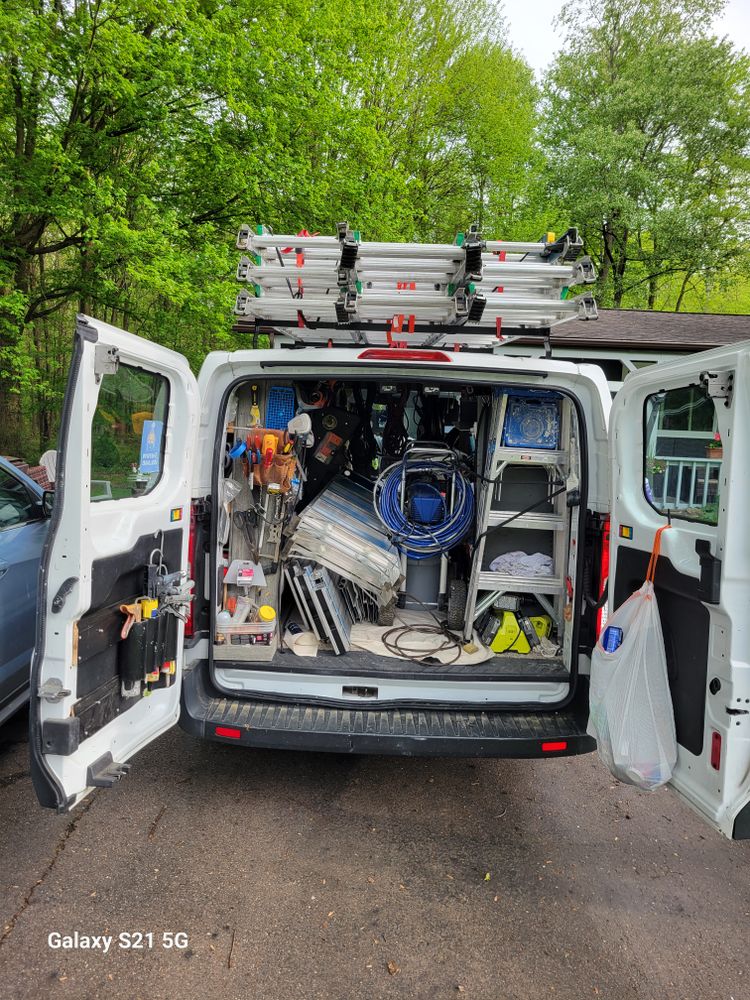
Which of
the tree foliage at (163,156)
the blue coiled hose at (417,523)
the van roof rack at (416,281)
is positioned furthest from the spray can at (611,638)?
the tree foliage at (163,156)

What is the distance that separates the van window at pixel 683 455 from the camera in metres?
1.99

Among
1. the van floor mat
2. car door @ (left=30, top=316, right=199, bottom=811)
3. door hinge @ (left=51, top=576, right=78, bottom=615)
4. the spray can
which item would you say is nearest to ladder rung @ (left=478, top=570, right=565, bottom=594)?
the van floor mat

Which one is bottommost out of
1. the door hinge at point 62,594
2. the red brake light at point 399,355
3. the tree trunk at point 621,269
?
the door hinge at point 62,594

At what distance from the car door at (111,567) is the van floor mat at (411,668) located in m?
0.54

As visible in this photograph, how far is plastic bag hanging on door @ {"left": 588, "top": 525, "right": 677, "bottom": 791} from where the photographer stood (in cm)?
205

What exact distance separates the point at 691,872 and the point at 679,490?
1.63 meters

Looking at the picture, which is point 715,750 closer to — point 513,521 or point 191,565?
point 513,521

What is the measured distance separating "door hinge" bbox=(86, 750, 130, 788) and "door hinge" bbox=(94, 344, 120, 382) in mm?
1281

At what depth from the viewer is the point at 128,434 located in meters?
2.22

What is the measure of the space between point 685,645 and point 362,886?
1.53m

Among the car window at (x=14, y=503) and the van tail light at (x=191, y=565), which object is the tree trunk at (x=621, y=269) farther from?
the van tail light at (x=191, y=565)

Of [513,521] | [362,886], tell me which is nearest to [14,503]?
[362,886]

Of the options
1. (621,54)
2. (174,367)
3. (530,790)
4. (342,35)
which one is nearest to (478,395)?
(174,367)

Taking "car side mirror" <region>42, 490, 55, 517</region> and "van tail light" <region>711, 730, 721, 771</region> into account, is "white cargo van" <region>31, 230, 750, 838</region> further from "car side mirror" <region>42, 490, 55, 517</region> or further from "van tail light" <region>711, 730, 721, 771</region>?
"car side mirror" <region>42, 490, 55, 517</region>
